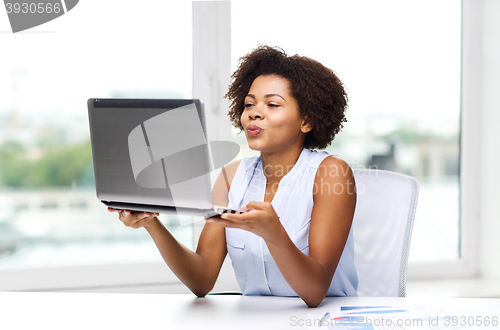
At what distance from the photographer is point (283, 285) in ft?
3.85

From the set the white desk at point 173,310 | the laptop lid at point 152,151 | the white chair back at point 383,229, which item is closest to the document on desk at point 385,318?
the white desk at point 173,310

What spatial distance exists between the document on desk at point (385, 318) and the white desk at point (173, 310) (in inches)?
0.7

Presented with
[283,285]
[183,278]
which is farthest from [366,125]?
[183,278]

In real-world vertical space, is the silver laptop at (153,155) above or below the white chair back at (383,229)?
above

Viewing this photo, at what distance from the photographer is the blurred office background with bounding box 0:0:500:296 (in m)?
1.97

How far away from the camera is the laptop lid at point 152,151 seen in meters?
0.76

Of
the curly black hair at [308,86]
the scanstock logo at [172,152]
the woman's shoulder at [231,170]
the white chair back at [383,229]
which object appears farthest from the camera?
the woman's shoulder at [231,170]

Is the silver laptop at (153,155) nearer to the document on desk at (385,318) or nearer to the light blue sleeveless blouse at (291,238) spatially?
the document on desk at (385,318)

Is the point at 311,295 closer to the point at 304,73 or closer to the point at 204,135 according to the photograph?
the point at 204,135

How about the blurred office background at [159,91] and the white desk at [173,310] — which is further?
the blurred office background at [159,91]

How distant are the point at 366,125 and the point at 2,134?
1834 mm

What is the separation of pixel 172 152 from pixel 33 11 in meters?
1.61

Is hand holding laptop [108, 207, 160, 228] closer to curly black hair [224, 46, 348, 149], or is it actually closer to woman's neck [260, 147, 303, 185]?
woman's neck [260, 147, 303, 185]

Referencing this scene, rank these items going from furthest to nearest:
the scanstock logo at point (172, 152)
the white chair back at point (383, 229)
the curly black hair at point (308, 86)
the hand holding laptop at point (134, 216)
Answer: the curly black hair at point (308, 86) → the white chair back at point (383, 229) → the hand holding laptop at point (134, 216) → the scanstock logo at point (172, 152)
